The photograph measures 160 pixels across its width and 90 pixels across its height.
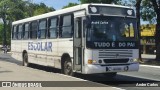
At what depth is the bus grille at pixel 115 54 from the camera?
15852 millimetres

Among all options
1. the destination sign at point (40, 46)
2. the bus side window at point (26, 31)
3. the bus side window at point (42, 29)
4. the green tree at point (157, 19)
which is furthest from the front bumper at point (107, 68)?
the green tree at point (157, 19)

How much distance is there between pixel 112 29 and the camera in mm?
16125

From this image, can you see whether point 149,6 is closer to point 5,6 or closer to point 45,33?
point 45,33

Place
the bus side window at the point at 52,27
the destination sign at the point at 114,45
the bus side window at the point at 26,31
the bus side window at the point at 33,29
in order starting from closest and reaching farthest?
the destination sign at the point at 114,45 < the bus side window at the point at 52,27 < the bus side window at the point at 33,29 < the bus side window at the point at 26,31

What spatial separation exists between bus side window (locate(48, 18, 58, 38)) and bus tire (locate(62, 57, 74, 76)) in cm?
187

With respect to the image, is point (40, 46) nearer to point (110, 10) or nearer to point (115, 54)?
point (110, 10)

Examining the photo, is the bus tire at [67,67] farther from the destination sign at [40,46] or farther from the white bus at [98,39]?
the destination sign at [40,46]

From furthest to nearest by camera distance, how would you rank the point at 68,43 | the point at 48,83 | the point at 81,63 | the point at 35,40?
the point at 35,40, the point at 68,43, the point at 81,63, the point at 48,83

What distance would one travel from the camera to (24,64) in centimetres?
2600

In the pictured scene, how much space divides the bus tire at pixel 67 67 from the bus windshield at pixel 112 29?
7.48 feet

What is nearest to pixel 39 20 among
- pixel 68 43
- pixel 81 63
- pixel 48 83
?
pixel 68 43

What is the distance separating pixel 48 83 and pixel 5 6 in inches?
3334

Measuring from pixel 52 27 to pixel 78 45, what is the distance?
357 centimetres

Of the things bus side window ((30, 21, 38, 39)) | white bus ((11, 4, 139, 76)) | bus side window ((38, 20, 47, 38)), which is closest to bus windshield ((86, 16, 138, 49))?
white bus ((11, 4, 139, 76))
